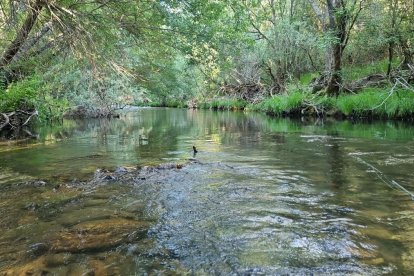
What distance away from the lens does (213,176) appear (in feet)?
20.1

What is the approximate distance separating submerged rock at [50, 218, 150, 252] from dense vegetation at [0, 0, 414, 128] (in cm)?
447

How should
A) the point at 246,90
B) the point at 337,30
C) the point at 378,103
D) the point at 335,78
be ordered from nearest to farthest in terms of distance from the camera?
the point at 378,103 → the point at 337,30 → the point at 335,78 → the point at 246,90

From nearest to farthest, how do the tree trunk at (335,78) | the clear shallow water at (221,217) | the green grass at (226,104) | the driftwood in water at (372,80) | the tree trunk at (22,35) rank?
the clear shallow water at (221,217), the tree trunk at (22,35), the driftwood in water at (372,80), the tree trunk at (335,78), the green grass at (226,104)

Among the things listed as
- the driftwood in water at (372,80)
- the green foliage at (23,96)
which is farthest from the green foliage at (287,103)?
the green foliage at (23,96)

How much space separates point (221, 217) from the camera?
4.11 metres

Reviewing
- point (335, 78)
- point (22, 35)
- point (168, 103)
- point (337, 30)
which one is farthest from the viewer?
point (168, 103)

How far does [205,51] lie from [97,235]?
27.7 feet

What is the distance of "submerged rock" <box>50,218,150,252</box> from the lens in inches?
134

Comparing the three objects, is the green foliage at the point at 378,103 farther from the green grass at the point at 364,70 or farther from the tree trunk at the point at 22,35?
the tree trunk at the point at 22,35

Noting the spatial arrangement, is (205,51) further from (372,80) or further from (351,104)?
(372,80)

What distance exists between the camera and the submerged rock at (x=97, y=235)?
339 cm

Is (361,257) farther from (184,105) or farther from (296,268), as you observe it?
(184,105)

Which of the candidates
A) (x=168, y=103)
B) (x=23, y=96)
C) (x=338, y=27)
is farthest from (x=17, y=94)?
(x=168, y=103)

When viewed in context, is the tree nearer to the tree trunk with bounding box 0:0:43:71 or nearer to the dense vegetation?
the dense vegetation
